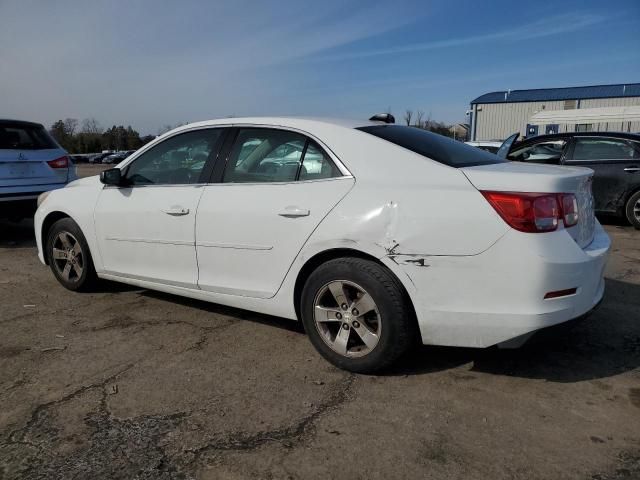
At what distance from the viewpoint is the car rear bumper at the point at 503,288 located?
2562mm

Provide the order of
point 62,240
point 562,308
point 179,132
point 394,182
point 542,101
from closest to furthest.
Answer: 1. point 562,308
2. point 394,182
3. point 179,132
4. point 62,240
5. point 542,101

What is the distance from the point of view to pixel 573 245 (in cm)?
268

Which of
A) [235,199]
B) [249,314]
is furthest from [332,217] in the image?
[249,314]

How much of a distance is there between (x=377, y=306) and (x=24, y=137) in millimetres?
6382

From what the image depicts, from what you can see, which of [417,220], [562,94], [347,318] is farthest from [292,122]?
[562,94]

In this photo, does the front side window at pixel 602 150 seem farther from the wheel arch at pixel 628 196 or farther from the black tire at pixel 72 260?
the black tire at pixel 72 260

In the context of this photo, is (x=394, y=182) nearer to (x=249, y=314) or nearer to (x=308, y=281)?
(x=308, y=281)

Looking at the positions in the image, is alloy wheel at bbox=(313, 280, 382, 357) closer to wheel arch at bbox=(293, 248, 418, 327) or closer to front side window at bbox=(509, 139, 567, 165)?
wheel arch at bbox=(293, 248, 418, 327)

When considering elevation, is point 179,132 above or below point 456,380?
above

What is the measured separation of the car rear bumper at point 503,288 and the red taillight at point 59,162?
626cm

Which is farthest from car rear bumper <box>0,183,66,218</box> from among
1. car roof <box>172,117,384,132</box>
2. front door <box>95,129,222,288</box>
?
car roof <box>172,117,384,132</box>

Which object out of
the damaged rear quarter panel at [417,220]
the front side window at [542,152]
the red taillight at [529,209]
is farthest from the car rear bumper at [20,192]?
the front side window at [542,152]

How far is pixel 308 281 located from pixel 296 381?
58 cm

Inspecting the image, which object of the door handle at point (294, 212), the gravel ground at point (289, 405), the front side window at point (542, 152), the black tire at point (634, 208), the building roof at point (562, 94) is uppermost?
the building roof at point (562, 94)
